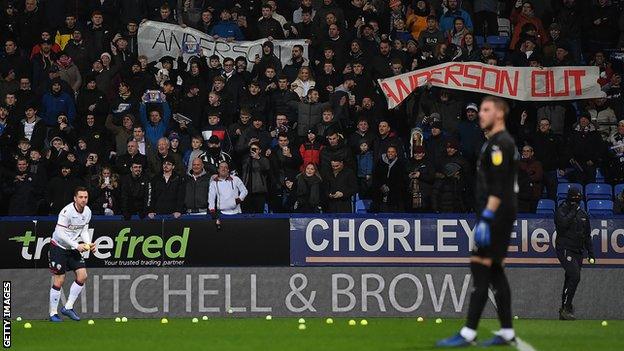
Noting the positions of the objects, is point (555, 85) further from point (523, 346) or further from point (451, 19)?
point (523, 346)

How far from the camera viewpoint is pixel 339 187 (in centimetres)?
2072

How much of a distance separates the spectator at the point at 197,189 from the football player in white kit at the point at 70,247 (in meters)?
2.31

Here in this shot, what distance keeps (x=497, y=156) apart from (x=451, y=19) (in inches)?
572

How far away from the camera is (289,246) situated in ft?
Result: 67.4

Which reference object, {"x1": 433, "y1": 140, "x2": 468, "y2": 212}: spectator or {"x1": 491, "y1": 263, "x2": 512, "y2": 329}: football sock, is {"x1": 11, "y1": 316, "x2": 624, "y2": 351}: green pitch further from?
{"x1": 433, "y1": 140, "x2": 468, "y2": 212}: spectator

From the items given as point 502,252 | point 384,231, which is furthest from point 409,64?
point 502,252

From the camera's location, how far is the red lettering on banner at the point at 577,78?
23031mm

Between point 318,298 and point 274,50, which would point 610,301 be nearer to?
point 318,298

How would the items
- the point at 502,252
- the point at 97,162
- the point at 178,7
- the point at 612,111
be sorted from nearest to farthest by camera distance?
1. the point at 502,252
2. the point at 97,162
3. the point at 612,111
4. the point at 178,7

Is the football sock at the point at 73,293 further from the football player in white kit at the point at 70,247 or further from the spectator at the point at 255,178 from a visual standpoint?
the spectator at the point at 255,178

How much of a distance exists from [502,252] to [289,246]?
30.8 ft

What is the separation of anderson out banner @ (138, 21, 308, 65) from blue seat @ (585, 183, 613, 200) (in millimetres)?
6785

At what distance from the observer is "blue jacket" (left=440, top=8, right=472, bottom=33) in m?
25.3

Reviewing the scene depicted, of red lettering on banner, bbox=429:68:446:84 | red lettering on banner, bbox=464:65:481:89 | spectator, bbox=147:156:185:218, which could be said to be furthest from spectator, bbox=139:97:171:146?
red lettering on banner, bbox=464:65:481:89
